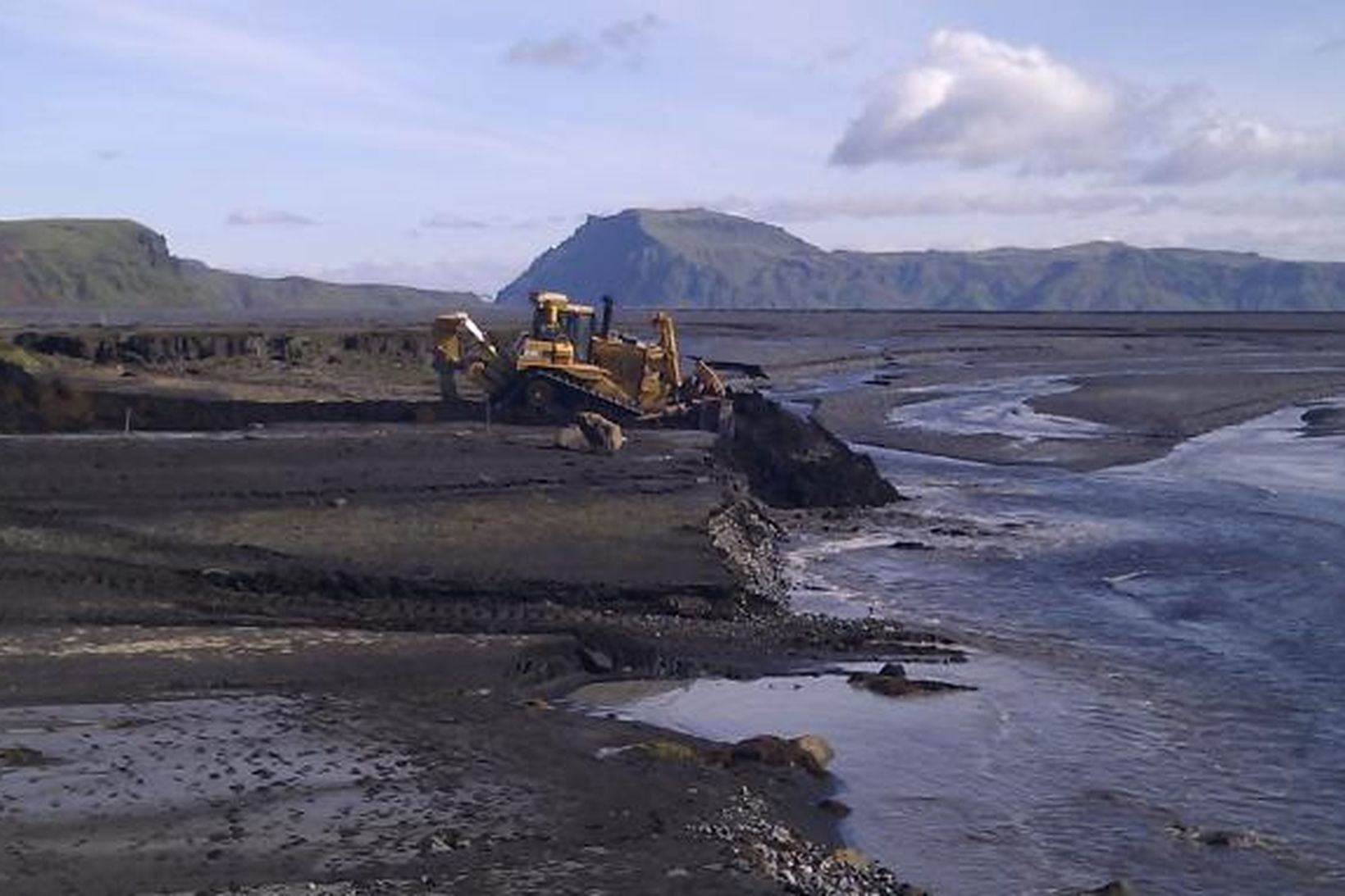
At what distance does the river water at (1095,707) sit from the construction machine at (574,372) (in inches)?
301

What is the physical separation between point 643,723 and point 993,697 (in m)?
4.17

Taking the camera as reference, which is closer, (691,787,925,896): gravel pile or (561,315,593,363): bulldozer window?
(691,787,925,896): gravel pile

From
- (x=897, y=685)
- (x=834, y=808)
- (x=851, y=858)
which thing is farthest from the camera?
(x=897, y=685)

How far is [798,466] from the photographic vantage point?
1325 inches

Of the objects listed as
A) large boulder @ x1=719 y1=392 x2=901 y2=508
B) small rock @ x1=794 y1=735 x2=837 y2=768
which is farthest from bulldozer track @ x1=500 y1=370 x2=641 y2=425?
small rock @ x1=794 y1=735 x2=837 y2=768

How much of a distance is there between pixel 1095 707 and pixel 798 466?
644 inches

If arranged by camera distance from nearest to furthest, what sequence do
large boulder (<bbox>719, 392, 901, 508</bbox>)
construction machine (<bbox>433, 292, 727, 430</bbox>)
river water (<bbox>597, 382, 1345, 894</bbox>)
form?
river water (<bbox>597, 382, 1345, 894</bbox>)
large boulder (<bbox>719, 392, 901, 508</bbox>)
construction machine (<bbox>433, 292, 727, 430</bbox>)

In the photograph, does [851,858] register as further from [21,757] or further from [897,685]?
[21,757]

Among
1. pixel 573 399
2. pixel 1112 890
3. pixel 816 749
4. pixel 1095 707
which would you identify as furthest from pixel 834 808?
pixel 573 399

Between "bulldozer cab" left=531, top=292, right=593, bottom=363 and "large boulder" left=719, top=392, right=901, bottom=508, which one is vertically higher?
"bulldozer cab" left=531, top=292, right=593, bottom=363

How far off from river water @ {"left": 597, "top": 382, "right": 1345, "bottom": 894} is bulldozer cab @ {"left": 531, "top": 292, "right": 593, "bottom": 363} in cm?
946

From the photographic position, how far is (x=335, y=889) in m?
10.2

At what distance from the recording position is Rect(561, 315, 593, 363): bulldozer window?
38469mm

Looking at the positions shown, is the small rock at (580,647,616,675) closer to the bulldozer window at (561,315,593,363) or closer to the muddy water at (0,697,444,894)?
the muddy water at (0,697,444,894)
